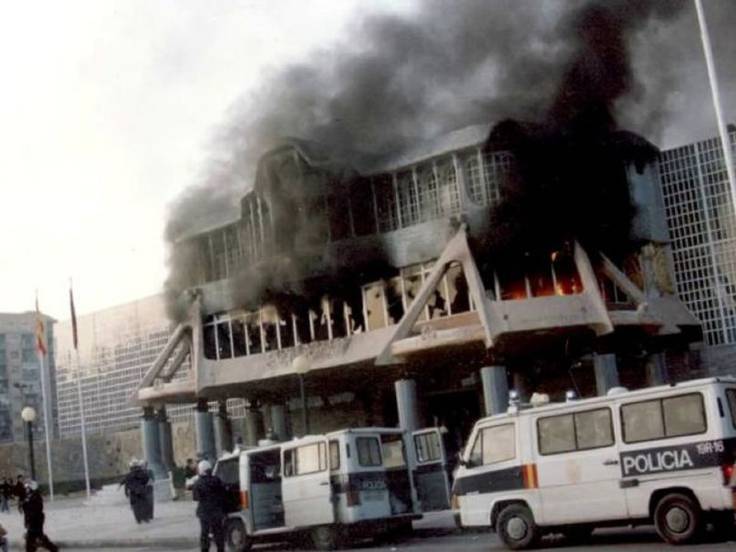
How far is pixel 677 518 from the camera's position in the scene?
12148 mm

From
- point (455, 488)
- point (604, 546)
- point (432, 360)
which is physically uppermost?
point (432, 360)

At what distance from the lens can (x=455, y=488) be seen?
568 inches

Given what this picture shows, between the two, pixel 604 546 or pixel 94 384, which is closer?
pixel 604 546

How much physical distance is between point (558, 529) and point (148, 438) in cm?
2692

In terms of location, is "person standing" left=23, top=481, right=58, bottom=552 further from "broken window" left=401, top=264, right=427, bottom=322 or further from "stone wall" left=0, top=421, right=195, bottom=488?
"stone wall" left=0, top=421, right=195, bottom=488

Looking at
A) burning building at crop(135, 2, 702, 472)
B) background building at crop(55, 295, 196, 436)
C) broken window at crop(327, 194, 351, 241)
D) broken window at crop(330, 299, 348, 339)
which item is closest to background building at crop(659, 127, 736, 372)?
burning building at crop(135, 2, 702, 472)

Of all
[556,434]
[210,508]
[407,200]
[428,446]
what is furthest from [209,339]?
[556,434]

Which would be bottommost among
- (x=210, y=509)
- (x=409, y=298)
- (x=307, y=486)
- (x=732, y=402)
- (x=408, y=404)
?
(x=210, y=509)

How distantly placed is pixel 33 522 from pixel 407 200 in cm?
1670

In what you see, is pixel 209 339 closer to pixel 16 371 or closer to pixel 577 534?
pixel 577 534

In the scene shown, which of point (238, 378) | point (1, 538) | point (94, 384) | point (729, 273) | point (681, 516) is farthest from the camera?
point (94, 384)

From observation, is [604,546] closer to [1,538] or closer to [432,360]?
[1,538]

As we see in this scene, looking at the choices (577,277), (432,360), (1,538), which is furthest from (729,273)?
(1,538)

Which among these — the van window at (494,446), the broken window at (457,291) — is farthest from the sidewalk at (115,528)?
the broken window at (457,291)
